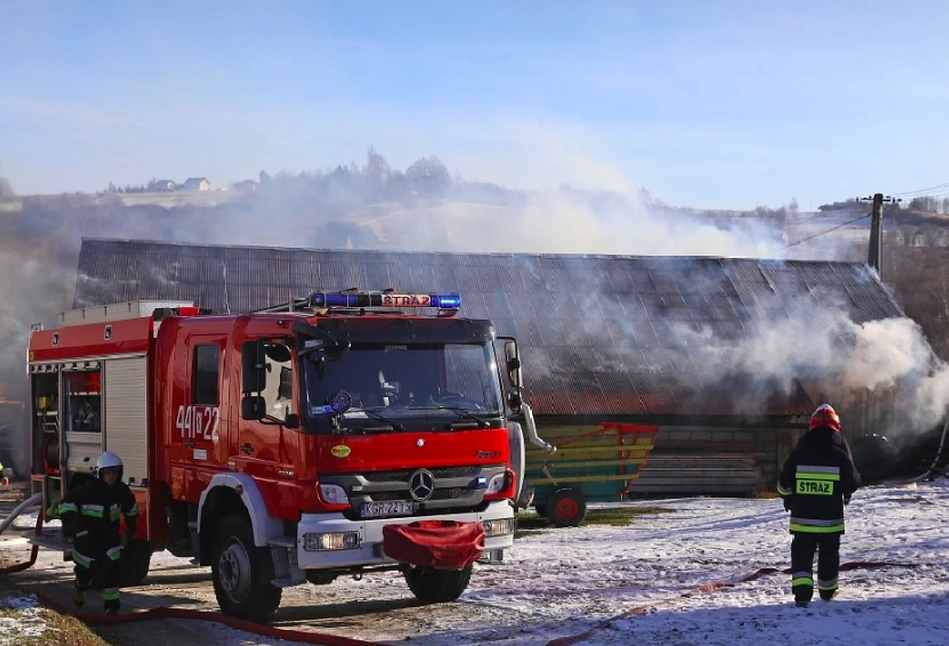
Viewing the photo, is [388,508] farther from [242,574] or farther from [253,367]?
[253,367]

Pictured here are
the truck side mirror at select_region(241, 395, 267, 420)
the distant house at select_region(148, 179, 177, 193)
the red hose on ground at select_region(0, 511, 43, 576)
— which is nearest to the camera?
the truck side mirror at select_region(241, 395, 267, 420)

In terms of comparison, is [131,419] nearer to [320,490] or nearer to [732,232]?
[320,490]

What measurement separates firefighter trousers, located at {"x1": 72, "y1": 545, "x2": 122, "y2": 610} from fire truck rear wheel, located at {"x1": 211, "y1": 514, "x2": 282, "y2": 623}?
1.08 metres

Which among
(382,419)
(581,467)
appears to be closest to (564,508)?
(581,467)

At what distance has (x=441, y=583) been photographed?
10562 mm

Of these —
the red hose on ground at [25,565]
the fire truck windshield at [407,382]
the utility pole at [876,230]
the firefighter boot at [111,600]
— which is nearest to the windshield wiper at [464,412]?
the fire truck windshield at [407,382]

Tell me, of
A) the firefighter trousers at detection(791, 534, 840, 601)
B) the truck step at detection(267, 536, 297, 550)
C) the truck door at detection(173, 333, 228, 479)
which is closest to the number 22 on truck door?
the truck door at detection(173, 333, 228, 479)

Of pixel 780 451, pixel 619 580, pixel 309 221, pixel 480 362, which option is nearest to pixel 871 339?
pixel 780 451

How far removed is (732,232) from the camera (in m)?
39.7

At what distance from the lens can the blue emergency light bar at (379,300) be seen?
9.54 meters

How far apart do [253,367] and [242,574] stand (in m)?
1.77

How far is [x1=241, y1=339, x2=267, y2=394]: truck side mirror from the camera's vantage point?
9328 mm

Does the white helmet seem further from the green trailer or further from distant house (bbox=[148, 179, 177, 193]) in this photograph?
distant house (bbox=[148, 179, 177, 193])

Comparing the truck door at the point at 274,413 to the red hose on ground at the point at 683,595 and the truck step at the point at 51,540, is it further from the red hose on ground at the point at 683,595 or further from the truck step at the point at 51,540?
the truck step at the point at 51,540
